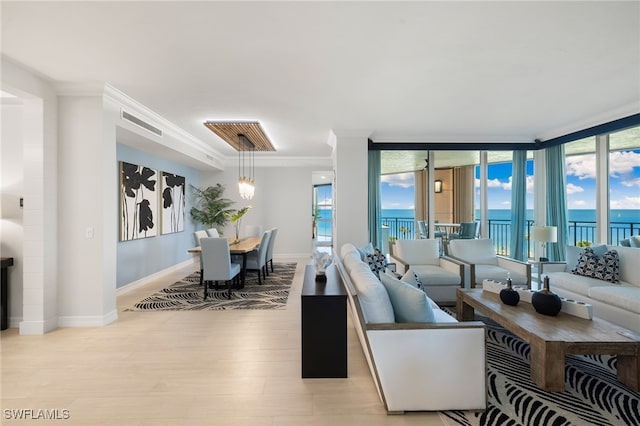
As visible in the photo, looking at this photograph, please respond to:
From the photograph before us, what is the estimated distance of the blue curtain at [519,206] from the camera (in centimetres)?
605

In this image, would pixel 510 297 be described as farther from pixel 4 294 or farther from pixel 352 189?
pixel 4 294

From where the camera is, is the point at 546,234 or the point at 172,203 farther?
the point at 172,203

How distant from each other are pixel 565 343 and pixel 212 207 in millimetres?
7311

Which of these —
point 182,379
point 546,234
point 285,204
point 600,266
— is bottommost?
point 182,379

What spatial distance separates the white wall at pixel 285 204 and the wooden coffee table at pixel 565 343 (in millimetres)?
6175

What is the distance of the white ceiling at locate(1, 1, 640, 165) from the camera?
2.15 metres

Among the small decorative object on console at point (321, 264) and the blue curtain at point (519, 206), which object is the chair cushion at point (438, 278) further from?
the blue curtain at point (519, 206)

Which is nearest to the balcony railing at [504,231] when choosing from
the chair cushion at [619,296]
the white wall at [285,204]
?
the white wall at [285,204]

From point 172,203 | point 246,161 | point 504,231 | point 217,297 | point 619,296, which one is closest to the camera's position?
point 619,296

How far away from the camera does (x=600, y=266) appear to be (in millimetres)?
3844

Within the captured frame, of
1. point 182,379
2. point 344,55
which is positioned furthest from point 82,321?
point 344,55

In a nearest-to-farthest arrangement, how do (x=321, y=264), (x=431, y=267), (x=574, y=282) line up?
→ (x=321, y=264) → (x=574, y=282) → (x=431, y=267)

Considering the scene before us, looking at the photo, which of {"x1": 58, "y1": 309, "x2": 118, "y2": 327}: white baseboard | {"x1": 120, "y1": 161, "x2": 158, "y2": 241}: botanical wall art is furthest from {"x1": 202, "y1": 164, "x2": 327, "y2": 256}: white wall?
{"x1": 58, "y1": 309, "x2": 118, "y2": 327}: white baseboard

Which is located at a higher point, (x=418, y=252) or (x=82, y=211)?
(x=82, y=211)
